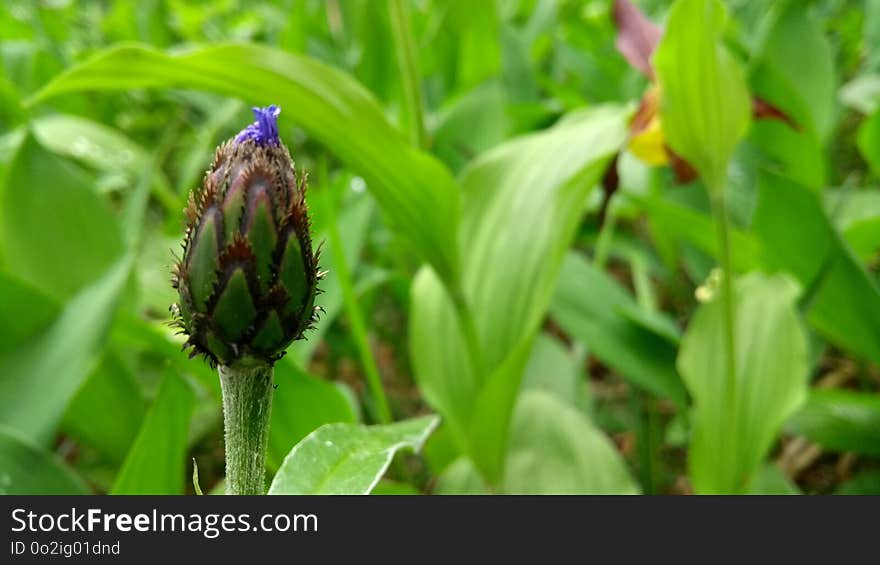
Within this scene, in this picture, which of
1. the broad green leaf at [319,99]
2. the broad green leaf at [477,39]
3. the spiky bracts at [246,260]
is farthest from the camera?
the broad green leaf at [477,39]

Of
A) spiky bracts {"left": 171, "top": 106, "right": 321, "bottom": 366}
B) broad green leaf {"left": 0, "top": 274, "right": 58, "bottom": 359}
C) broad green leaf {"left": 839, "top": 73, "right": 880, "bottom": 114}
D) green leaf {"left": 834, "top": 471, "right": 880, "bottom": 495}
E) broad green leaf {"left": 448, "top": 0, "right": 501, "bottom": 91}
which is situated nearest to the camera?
spiky bracts {"left": 171, "top": 106, "right": 321, "bottom": 366}

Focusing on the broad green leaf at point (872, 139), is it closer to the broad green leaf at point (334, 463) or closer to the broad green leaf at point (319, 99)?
the broad green leaf at point (319, 99)

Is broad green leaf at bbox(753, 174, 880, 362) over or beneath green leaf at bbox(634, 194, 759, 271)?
beneath

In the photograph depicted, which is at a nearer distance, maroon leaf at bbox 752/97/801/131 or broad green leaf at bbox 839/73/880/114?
maroon leaf at bbox 752/97/801/131

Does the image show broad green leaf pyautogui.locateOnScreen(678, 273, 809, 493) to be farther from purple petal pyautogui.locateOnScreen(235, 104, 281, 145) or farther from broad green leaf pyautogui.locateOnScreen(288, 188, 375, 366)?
purple petal pyautogui.locateOnScreen(235, 104, 281, 145)

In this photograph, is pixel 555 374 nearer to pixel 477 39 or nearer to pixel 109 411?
pixel 109 411

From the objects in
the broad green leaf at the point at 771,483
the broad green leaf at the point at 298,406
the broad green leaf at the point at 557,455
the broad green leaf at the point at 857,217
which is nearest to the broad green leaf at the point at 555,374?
the broad green leaf at the point at 557,455

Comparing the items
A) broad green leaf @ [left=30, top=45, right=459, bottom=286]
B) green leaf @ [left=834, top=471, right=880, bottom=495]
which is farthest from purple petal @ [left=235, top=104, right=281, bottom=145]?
green leaf @ [left=834, top=471, right=880, bottom=495]


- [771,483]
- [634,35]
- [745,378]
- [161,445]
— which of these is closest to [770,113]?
[634,35]
